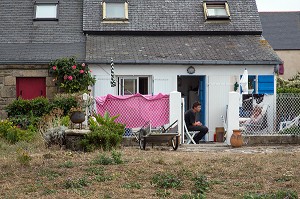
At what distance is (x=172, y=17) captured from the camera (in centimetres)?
2614

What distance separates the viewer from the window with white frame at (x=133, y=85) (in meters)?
23.8

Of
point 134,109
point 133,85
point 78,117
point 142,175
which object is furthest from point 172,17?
point 142,175

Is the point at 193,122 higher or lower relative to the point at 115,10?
lower

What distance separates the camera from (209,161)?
1384cm

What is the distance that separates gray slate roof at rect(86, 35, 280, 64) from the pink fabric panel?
139 inches

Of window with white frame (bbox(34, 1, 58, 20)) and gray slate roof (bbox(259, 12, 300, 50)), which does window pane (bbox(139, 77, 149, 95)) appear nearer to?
Answer: window with white frame (bbox(34, 1, 58, 20))

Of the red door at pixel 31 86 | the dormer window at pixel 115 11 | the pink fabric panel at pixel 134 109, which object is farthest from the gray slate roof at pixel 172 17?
the pink fabric panel at pixel 134 109

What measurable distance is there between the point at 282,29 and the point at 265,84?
Result: 24717mm

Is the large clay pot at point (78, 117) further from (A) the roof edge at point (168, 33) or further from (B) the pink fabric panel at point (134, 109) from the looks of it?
(A) the roof edge at point (168, 33)

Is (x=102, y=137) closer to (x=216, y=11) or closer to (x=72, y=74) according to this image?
(x=72, y=74)

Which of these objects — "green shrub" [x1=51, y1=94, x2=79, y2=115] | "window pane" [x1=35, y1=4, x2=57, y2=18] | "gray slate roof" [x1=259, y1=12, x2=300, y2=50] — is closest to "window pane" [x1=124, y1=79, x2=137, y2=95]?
"green shrub" [x1=51, y1=94, x2=79, y2=115]

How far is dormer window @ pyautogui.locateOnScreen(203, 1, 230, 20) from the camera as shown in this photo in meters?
26.1

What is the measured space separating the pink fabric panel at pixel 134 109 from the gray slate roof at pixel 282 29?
89.4 feet

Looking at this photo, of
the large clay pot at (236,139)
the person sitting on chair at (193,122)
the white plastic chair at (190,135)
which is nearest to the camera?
the large clay pot at (236,139)
